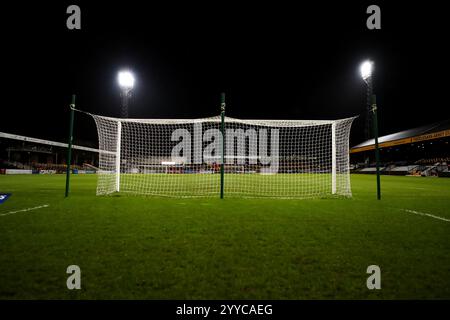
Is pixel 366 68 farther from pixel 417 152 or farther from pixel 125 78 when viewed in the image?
pixel 125 78

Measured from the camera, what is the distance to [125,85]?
2617cm

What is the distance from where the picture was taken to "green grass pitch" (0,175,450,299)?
6.43 ft

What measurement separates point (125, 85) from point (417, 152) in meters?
39.9

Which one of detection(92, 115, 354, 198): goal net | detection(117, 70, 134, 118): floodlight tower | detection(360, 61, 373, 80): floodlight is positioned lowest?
detection(92, 115, 354, 198): goal net

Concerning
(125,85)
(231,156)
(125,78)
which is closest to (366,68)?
(231,156)

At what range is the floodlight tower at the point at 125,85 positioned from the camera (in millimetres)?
24828

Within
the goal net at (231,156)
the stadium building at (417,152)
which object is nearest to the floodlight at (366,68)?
the stadium building at (417,152)

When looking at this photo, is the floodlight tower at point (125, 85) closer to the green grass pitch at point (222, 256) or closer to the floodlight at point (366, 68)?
the floodlight at point (366, 68)

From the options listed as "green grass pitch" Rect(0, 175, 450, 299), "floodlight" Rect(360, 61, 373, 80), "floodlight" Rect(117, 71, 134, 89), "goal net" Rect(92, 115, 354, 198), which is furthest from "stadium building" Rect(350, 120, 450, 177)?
"floodlight" Rect(117, 71, 134, 89)

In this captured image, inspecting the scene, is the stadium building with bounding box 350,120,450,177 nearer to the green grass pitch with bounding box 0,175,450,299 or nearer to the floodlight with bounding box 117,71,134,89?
the green grass pitch with bounding box 0,175,450,299

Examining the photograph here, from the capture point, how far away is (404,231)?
3.71 meters

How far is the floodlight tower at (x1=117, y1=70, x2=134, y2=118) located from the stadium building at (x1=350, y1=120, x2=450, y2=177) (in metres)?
30.3
